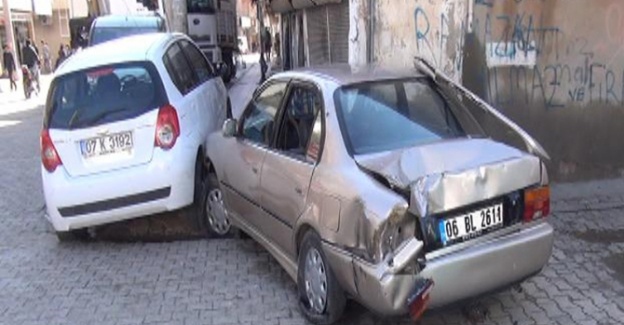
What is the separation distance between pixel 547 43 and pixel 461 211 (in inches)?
132

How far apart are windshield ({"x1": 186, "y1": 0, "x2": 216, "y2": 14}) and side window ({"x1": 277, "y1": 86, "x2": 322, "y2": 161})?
596 inches

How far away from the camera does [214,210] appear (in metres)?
5.37

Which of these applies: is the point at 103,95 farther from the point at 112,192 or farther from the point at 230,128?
the point at 230,128

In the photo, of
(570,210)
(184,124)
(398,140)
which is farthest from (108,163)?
(570,210)

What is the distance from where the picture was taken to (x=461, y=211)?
308 centimetres

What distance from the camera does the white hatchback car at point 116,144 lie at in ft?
16.4

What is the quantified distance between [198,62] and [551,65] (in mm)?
4039

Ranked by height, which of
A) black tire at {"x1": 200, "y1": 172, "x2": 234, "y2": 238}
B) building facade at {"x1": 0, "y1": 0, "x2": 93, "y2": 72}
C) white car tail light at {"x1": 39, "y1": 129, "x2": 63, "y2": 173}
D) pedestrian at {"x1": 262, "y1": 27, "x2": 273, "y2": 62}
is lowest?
black tire at {"x1": 200, "y1": 172, "x2": 234, "y2": 238}

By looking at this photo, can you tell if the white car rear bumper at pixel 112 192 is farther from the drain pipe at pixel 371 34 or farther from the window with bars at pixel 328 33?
the window with bars at pixel 328 33

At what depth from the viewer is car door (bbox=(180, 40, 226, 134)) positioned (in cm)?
586

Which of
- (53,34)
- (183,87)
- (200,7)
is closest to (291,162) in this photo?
(183,87)

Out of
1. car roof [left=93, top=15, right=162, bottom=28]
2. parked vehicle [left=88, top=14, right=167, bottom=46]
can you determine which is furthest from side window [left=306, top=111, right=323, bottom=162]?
car roof [left=93, top=15, right=162, bottom=28]

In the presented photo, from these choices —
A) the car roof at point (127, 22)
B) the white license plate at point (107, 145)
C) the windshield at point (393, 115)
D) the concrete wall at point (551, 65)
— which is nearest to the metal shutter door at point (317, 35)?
the car roof at point (127, 22)

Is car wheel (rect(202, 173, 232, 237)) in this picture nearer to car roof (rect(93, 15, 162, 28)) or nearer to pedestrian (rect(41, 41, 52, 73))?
car roof (rect(93, 15, 162, 28))
